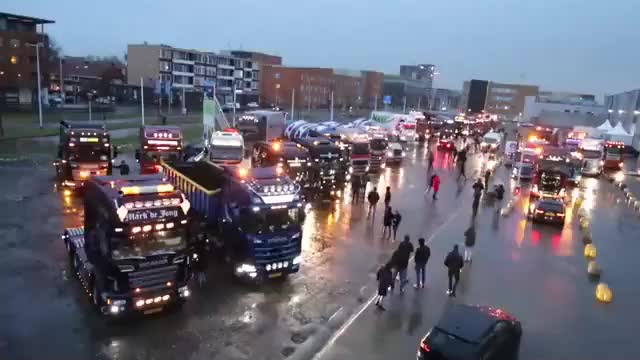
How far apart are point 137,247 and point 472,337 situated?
7.88 metres

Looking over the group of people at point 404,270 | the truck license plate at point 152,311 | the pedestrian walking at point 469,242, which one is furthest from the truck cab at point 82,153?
the pedestrian walking at point 469,242

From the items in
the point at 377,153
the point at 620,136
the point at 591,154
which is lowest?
the point at 377,153

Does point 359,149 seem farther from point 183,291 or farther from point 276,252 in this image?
point 183,291

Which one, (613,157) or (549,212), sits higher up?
(613,157)

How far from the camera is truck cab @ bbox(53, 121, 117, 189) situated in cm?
2602

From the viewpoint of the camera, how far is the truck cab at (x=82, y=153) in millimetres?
26016

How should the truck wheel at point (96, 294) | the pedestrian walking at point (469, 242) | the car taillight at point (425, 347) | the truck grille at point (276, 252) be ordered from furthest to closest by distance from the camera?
the pedestrian walking at point (469, 242), the truck grille at point (276, 252), the truck wheel at point (96, 294), the car taillight at point (425, 347)

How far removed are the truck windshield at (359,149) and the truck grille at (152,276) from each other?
77.2 ft

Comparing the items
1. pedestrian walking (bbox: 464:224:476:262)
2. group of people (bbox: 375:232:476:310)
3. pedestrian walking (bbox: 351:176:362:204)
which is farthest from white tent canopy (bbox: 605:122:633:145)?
group of people (bbox: 375:232:476:310)

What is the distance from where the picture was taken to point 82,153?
85.7 feet

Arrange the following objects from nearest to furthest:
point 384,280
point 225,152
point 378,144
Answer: point 384,280, point 225,152, point 378,144

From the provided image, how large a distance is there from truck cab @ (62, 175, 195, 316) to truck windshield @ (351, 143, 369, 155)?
2276 centimetres

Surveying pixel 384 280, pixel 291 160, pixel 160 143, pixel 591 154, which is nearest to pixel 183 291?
pixel 384 280

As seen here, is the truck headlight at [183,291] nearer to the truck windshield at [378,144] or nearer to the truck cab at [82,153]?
the truck cab at [82,153]
